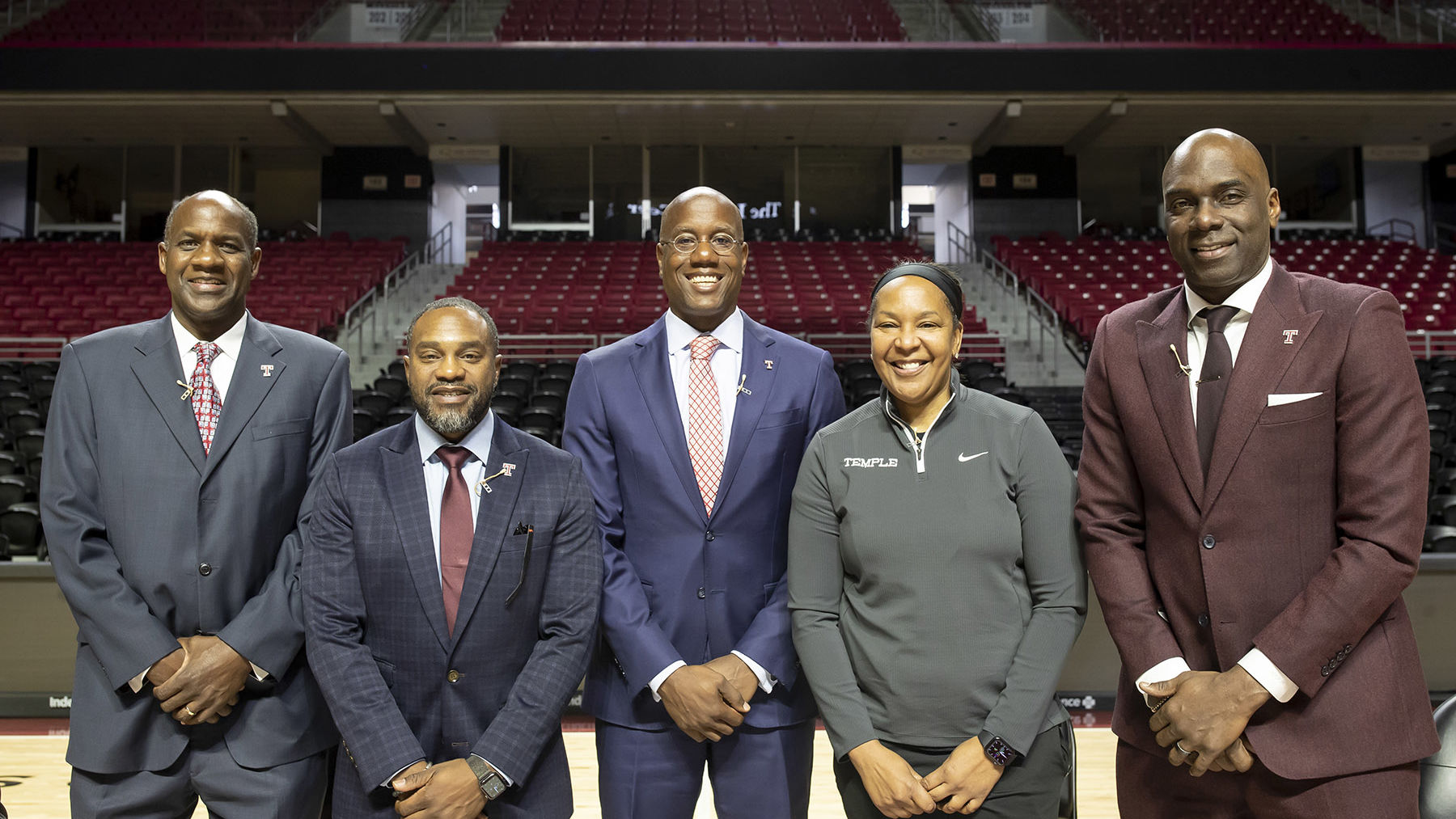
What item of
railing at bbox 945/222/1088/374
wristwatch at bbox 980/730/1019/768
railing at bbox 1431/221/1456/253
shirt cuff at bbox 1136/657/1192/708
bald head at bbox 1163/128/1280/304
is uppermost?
railing at bbox 1431/221/1456/253

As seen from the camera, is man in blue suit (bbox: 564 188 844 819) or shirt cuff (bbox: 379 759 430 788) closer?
shirt cuff (bbox: 379 759 430 788)

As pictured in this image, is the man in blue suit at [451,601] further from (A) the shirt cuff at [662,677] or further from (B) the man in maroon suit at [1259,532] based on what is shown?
(B) the man in maroon suit at [1259,532]

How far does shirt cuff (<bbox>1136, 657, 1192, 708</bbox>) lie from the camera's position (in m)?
1.59

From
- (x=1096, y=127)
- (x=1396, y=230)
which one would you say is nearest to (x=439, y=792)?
(x=1096, y=127)

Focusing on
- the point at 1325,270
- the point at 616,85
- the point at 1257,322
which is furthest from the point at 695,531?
the point at 1325,270

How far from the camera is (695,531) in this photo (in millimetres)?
1942

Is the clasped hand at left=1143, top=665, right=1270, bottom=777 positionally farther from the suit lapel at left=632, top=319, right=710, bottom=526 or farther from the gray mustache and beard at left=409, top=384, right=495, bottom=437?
the gray mustache and beard at left=409, top=384, right=495, bottom=437

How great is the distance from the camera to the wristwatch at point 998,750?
64.7 inches

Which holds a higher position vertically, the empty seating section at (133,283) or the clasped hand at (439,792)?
the empty seating section at (133,283)

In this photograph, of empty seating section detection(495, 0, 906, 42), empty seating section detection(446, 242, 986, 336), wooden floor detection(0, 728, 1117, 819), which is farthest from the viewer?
empty seating section detection(495, 0, 906, 42)

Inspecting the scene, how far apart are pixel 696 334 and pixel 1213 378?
1.00 meters

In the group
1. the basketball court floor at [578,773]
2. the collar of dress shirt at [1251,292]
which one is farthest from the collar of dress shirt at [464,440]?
the basketball court floor at [578,773]

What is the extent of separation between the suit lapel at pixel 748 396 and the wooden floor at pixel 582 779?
153 centimetres

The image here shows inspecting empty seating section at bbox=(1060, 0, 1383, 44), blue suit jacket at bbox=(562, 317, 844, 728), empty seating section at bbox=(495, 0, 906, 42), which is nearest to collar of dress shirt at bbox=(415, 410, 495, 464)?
blue suit jacket at bbox=(562, 317, 844, 728)
